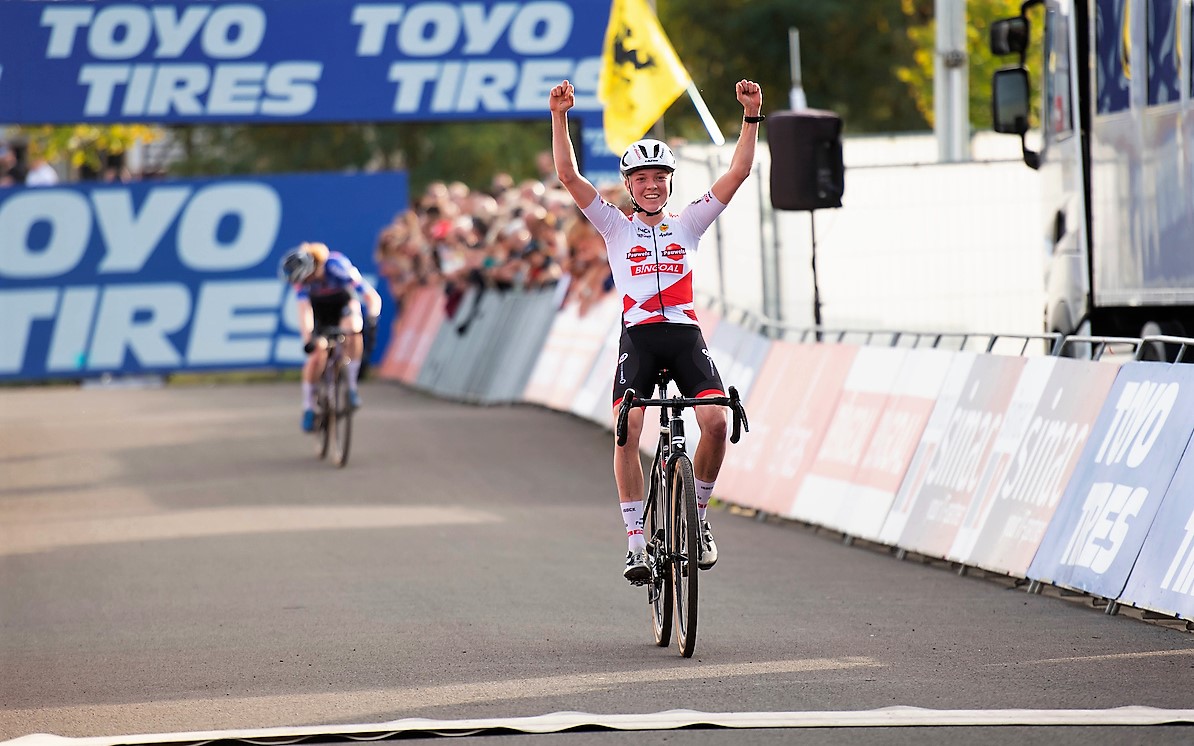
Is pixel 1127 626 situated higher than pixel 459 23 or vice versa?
pixel 459 23

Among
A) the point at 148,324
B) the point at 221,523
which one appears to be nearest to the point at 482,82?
the point at 148,324

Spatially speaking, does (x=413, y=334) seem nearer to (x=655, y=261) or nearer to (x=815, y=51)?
(x=815, y=51)

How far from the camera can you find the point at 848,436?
1415cm

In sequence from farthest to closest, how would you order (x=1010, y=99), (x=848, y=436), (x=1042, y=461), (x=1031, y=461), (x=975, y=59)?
(x=975, y=59)
(x=1010, y=99)
(x=848, y=436)
(x=1031, y=461)
(x=1042, y=461)

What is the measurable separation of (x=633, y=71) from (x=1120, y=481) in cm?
900

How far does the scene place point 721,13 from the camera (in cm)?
5197

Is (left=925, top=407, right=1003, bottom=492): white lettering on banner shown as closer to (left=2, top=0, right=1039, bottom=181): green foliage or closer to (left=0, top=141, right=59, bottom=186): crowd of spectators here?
(left=0, top=141, right=59, bottom=186): crowd of spectators

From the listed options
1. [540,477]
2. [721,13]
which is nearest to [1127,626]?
[540,477]

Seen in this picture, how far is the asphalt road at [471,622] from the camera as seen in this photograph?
310 inches

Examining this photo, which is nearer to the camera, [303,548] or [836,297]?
[303,548]

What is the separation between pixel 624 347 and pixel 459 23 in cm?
2325

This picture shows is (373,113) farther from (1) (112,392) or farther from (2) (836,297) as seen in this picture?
(2) (836,297)

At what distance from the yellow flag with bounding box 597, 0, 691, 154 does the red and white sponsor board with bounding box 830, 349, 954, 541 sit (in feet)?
17.2

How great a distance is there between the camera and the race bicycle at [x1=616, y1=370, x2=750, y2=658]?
902cm
